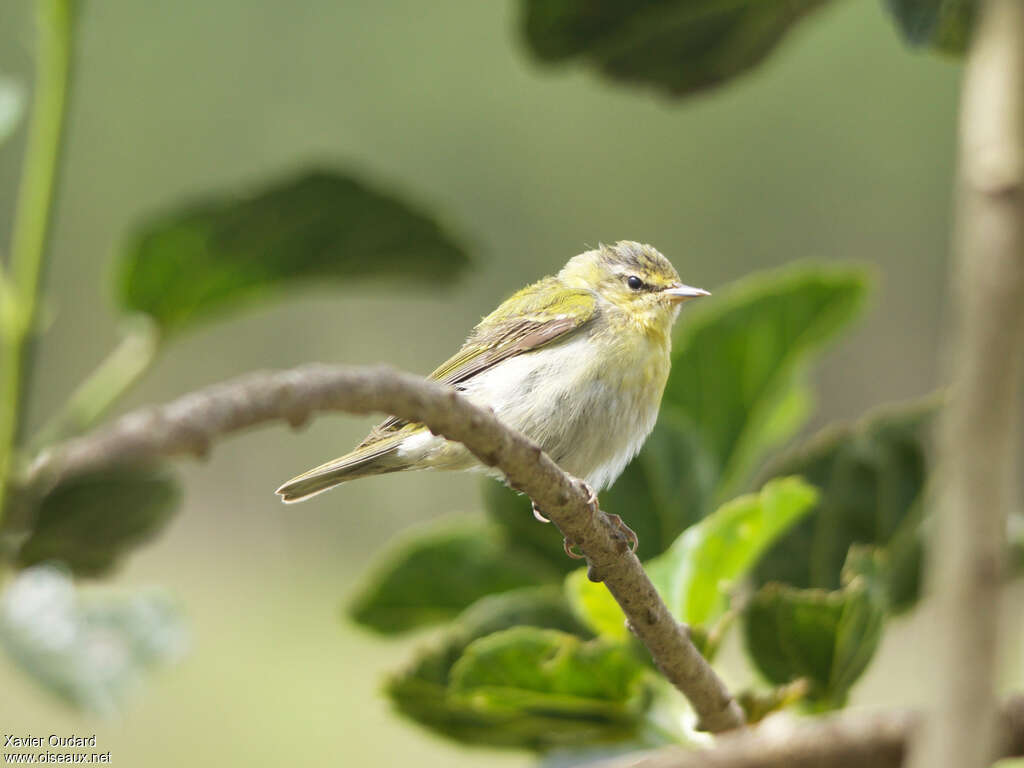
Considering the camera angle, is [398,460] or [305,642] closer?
[398,460]

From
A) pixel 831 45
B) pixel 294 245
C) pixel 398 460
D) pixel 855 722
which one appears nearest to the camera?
pixel 855 722

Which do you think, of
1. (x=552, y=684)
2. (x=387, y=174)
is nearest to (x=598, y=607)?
(x=552, y=684)

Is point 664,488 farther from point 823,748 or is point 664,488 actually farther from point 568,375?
point 823,748

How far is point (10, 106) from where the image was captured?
2.75 ft

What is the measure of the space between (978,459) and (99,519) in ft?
2.13

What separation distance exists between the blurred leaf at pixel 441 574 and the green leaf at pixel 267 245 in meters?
0.21

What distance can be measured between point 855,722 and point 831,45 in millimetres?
4657

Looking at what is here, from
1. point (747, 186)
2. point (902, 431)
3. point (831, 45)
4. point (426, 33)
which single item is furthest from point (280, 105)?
point (902, 431)

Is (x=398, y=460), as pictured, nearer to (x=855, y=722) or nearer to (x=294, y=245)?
(x=294, y=245)

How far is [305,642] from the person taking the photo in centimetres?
396

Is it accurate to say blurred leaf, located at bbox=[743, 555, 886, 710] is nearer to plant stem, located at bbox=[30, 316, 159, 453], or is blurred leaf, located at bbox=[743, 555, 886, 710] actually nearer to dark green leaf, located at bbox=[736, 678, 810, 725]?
dark green leaf, located at bbox=[736, 678, 810, 725]

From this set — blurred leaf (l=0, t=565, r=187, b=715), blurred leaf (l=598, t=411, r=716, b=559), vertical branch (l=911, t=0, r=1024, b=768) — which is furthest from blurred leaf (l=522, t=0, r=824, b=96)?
vertical branch (l=911, t=0, r=1024, b=768)

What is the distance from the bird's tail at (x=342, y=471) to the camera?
0.98m

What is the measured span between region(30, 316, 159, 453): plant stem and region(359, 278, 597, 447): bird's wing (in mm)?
314
